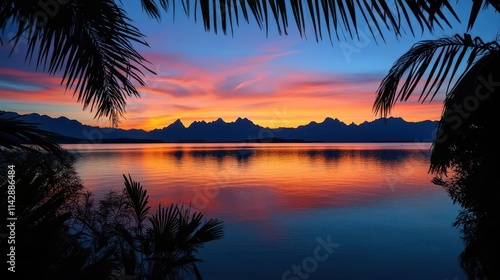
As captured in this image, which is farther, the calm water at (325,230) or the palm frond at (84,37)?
the calm water at (325,230)

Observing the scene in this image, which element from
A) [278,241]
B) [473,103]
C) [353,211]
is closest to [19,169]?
[473,103]

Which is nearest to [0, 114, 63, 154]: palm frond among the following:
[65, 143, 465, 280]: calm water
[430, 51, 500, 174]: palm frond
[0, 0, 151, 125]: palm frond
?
[0, 0, 151, 125]: palm frond

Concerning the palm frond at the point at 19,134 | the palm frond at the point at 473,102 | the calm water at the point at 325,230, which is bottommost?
the calm water at the point at 325,230

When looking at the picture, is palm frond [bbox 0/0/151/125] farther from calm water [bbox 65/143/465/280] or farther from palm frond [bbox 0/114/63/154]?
calm water [bbox 65/143/465/280]

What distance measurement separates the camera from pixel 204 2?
1.16 m

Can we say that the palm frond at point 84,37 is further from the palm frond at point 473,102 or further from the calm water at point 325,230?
the calm water at point 325,230

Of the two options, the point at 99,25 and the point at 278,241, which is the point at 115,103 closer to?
the point at 99,25

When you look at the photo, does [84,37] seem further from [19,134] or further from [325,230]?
[325,230]

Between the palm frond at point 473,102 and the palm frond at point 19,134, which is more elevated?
the palm frond at point 473,102

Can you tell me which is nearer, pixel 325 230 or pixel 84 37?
pixel 84 37

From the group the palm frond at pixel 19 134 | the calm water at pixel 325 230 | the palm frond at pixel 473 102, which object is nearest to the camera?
the palm frond at pixel 19 134

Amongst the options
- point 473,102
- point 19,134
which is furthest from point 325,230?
point 19,134

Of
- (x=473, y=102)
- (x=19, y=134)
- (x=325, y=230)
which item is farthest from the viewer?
(x=325, y=230)

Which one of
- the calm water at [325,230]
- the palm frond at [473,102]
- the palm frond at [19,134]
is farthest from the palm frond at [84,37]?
the calm water at [325,230]
